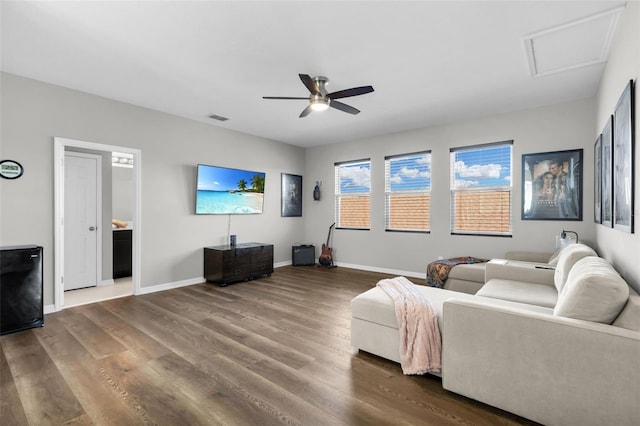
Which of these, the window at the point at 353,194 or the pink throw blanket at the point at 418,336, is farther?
the window at the point at 353,194

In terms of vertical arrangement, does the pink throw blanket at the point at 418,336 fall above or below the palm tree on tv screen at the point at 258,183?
below

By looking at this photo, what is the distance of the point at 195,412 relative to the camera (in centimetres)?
185

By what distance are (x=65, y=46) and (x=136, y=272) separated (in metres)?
2.93

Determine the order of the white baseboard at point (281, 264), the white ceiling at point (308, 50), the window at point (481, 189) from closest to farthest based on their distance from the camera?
1. the white ceiling at point (308, 50)
2. the window at point (481, 189)
3. the white baseboard at point (281, 264)

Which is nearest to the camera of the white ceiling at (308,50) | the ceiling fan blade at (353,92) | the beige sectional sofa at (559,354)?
the beige sectional sofa at (559,354)

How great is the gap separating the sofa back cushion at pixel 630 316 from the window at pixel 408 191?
395 cm

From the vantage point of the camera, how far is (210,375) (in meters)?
2.26

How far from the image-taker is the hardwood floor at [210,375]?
182 centimetres

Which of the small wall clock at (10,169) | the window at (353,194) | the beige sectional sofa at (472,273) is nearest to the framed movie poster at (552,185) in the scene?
the beige sectional sofa at (472,273)

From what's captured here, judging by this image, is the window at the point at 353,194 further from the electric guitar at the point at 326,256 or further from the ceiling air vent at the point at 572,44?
the ceiling air vent at the point at 572,44

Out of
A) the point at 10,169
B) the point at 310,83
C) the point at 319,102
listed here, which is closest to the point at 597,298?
the point at 310,83

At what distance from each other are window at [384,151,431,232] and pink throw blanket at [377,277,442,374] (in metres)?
3.47

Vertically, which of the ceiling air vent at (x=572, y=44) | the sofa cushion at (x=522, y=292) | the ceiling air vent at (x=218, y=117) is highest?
the ceiling air vent at (x=218, y=117)

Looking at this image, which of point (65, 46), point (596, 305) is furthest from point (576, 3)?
point (65, 46)
